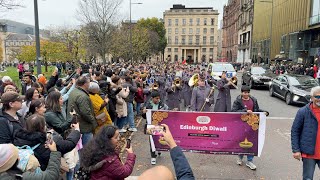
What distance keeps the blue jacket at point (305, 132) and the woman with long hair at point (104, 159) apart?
2649mm

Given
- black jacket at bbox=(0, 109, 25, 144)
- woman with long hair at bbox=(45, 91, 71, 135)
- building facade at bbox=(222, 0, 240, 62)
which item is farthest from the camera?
building facade at bbox=(222, 0, 240, 62)

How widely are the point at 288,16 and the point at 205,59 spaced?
7619 cm

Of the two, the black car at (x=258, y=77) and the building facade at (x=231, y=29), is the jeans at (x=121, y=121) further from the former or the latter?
the building facade at (x=231, y=29)

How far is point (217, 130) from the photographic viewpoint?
5.64m

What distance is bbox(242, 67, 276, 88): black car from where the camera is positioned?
65.7ft

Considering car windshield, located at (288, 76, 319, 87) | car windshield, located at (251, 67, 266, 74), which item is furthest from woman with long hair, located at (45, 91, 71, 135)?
car windshield, located at (251, 67, 266, 74)

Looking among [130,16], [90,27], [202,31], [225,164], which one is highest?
[202,31]

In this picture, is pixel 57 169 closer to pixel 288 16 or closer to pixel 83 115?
pixel 83 115

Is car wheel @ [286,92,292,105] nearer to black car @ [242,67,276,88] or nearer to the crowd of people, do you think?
black car @ [242,67,276,88]

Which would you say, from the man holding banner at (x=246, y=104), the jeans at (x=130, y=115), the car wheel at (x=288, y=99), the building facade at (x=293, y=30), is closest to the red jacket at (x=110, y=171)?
the man holding banner at (x=246, y=104)

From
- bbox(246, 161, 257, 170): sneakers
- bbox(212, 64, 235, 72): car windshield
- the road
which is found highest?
bbox(212, 64, 235, 72): car windshield

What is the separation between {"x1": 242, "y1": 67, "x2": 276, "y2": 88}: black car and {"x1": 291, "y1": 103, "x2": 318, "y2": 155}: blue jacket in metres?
16.4

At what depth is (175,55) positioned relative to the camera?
115 m

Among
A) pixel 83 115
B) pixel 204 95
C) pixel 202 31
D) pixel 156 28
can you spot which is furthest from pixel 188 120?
pixel 202 31
